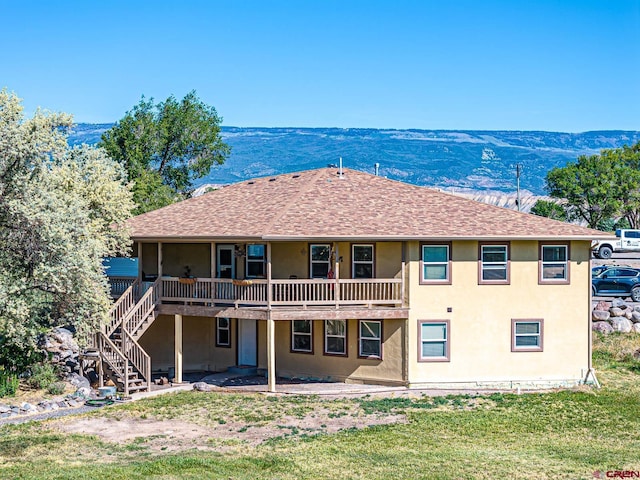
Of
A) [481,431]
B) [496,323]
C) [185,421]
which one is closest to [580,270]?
[496,323]

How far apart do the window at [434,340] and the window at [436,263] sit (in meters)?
1.33

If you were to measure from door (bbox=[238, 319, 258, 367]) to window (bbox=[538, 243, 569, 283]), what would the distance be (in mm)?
9668

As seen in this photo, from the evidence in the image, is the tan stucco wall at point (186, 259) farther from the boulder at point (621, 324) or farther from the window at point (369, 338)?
the boulder at point (621, 324)

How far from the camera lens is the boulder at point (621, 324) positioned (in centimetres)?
3534

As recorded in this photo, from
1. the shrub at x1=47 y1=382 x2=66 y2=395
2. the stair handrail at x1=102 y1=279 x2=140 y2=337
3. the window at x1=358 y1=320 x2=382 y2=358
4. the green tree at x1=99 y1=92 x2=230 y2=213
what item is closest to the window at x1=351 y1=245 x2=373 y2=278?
the window at x1=358 y1=320 x2=382 y2=358

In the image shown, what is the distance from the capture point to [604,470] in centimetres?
1728

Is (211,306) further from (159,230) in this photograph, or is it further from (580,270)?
(580,270)

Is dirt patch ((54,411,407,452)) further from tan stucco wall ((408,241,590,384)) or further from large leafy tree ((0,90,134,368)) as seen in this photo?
tan stucco wall ((408,241,590,384))

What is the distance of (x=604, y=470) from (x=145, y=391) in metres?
13.7

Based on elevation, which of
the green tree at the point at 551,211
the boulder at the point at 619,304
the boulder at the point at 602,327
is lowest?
the boulder at the point at 602,327

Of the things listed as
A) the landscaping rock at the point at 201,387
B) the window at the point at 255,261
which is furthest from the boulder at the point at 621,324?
the landscaping rock at the point at 201,387

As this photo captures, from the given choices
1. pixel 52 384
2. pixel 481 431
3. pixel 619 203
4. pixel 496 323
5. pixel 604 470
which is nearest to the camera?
pixel 604 470

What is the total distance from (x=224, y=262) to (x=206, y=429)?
29.0 feet

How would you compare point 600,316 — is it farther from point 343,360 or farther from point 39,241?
point 39,241
